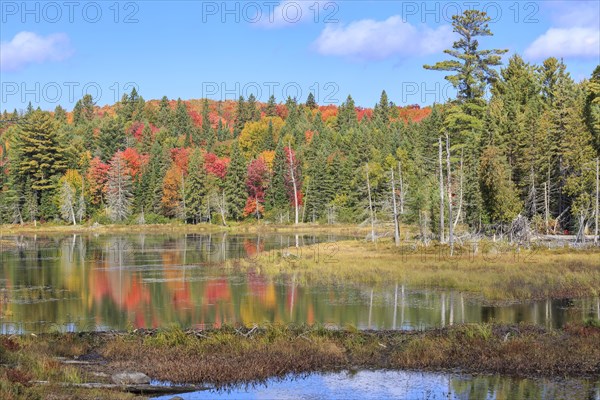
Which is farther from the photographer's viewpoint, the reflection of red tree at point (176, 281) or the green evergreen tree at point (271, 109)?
the green evergreen tree at point (271, 109)

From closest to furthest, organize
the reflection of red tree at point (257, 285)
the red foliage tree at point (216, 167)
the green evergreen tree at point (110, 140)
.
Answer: the reflection of red tree at point (257, 285), the red foliage tree at point (216, 167), the green evergreen tree at point (110, 140)

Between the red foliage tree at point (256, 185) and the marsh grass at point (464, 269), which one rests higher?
the red foliage tree at point (256, 185)

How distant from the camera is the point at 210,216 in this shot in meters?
113

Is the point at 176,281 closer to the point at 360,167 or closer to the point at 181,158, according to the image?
the point at 360,167

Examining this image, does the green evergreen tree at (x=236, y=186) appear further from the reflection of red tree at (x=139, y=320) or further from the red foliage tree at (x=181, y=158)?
the reflection of red tree at (x=139, y=320)

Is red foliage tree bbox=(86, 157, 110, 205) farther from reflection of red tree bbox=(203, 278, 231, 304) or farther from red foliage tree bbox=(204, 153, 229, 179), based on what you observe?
reflection of red tree bbox=(203, 278, 231, 304)

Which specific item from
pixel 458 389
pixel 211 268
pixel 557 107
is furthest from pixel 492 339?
pixel 557 107

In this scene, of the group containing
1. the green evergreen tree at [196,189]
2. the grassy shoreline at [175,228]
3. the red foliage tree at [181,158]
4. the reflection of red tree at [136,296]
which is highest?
the red foliage tree at [181,158]

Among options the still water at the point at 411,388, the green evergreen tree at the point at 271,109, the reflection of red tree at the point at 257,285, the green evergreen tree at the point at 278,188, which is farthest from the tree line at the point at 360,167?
the green evergreen tree at the point at 271,109

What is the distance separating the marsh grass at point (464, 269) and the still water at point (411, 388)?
48.4ft

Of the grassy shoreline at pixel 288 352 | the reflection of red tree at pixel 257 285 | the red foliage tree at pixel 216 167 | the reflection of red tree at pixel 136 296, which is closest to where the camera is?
the grassy shoreline at pixel 288 352

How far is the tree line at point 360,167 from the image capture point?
2485 inches

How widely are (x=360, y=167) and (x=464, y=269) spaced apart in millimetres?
61683

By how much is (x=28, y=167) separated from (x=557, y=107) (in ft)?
273
